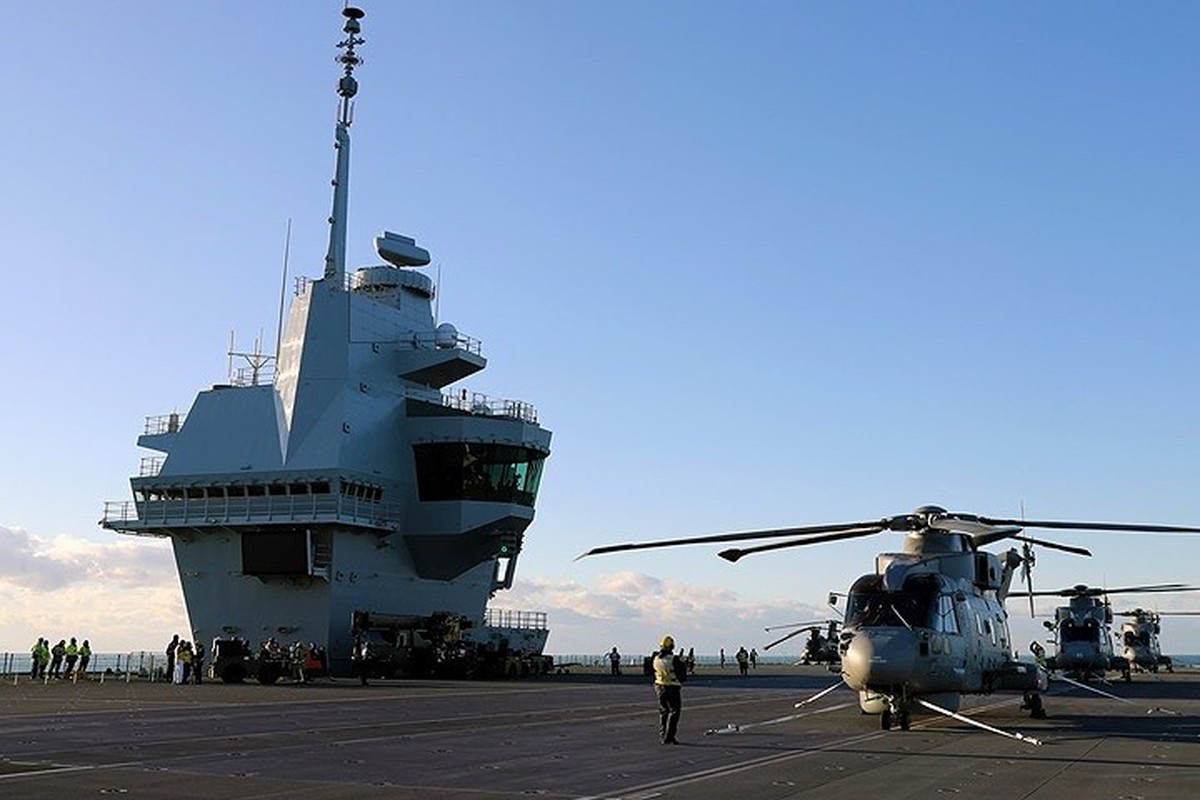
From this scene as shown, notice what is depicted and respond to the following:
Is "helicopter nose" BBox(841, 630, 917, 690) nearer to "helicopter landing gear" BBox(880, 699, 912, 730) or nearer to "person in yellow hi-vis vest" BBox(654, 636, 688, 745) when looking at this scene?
"helicopter landing gear" BBox(880, 699, 912, 730)

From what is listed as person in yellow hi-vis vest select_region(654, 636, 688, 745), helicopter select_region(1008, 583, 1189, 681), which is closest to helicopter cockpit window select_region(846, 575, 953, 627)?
person in yellow hi-vis vest select_region(654, 636, 688, 745)

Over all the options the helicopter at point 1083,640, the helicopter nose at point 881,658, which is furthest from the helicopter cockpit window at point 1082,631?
the helicopter nose at point 881,658

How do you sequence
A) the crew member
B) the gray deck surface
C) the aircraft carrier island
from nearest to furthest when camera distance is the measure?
1. the gray deck surface
2. the crew member
3. the aircraft carrier island

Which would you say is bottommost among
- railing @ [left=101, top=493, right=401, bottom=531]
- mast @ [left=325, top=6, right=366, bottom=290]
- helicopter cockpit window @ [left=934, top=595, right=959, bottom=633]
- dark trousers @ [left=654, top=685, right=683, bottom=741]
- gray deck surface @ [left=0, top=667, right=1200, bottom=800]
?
gray deck surface @ [left=0, top=667, right=1200, bottom=800]

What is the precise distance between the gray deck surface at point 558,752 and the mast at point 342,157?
35654 mm

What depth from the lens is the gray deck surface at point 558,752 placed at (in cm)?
1373

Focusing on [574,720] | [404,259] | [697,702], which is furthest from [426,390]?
[574,720]

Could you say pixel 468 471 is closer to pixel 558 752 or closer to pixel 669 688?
pixel 669 688

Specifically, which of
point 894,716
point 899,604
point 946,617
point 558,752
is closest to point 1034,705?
point 946,617

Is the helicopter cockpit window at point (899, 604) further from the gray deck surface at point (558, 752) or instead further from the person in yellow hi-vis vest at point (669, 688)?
the person in yellow hi-vis vest at point (669, 688)

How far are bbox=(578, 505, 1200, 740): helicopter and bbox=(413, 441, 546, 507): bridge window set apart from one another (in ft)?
121

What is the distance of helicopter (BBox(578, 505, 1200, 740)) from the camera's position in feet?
73.0

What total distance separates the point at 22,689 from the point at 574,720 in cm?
2209

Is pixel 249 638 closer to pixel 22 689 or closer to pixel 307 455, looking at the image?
pixel 307 455
